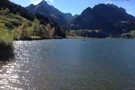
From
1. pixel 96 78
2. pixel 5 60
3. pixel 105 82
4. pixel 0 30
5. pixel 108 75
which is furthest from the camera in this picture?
pixel 0 30

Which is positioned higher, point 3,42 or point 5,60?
point 3,42

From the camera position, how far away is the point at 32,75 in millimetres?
50344

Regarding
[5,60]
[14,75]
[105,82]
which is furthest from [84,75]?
[5,60]

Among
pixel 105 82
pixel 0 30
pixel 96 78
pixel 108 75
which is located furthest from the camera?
pixel 0 30

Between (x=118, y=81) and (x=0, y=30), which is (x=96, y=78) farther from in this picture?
(x=0, y=30)

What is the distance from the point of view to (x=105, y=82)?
44.9 meters

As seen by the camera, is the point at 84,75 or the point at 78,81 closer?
→ the point at 78,81

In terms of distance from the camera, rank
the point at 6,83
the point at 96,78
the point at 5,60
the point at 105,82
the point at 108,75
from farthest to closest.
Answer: the point at 5,60 < the point at 108,75 < the point at 96,78 < the point at 105,82 < the point at 6,83

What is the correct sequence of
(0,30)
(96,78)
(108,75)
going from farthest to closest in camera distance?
1. (0,30)
2. (108,75)
3. (96,78)

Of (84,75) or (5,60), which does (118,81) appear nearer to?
(84,75)

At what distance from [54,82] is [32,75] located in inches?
324

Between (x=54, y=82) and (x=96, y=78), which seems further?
(x=96, y=78)

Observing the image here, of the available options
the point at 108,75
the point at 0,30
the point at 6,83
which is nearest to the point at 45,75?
the point at 6,83

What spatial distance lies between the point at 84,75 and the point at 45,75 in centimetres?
842
